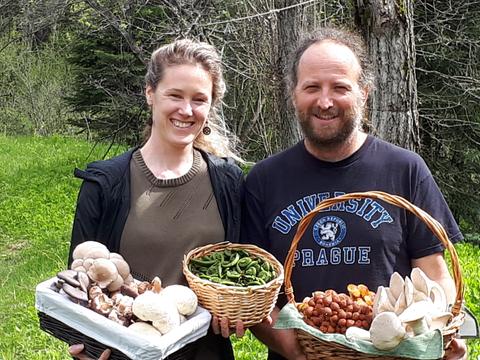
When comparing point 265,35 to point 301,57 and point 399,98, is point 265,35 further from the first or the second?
point 301,57

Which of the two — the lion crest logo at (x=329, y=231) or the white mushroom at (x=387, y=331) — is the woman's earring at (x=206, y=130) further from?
the white mushroom at (x=387, y=331)

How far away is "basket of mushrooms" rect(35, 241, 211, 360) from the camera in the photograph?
6.49 ft

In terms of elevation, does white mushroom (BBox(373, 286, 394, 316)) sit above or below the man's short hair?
below

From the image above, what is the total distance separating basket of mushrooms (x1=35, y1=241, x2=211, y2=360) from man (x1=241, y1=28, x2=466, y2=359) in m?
0.43

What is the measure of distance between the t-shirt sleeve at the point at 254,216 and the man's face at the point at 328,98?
11.8 inches

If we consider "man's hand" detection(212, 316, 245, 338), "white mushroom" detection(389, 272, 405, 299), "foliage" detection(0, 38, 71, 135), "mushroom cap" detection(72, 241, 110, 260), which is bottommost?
"foliage" detection(0, 38, 71, 135)

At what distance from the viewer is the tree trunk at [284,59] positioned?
630cm

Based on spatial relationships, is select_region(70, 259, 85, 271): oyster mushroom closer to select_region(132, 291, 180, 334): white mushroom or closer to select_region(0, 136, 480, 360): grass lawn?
select_region(132, 291, 180, 334): white mushroom

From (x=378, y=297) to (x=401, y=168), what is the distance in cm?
62

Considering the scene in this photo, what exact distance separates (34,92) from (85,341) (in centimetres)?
1645

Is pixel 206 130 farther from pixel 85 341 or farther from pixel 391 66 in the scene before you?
pixel 391 66

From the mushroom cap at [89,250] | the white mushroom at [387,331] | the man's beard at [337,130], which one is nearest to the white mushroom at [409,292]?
the white mushroom at [387,331]

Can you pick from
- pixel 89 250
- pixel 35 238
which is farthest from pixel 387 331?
pixel 35 238

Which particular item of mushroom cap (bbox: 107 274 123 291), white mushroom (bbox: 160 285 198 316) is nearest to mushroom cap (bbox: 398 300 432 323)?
white mushroom (bbox: 160 285 198 316)
